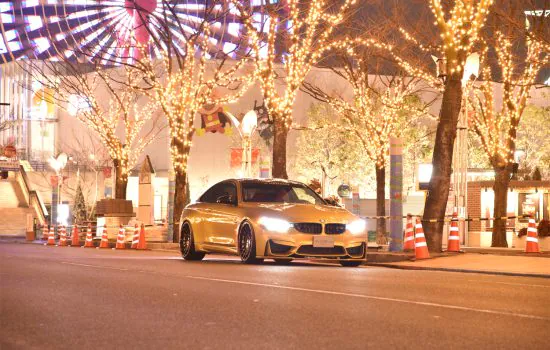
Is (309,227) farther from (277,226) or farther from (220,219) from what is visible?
(220,219)

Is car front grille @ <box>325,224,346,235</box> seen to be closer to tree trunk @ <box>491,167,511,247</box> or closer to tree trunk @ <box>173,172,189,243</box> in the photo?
tree trunk @ <box>491,167,511,247</box>

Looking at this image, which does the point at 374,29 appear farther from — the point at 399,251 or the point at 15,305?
the point at 15,305

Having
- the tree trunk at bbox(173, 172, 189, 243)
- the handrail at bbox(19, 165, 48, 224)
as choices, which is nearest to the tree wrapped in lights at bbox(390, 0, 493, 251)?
the tree trunk at bbox(173, 172, 189, 243)

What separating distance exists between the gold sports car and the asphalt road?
3.52 metres

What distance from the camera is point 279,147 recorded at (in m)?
31.6

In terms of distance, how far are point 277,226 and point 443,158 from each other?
21.3ft

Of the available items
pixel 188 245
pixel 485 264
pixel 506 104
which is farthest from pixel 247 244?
pixel 506 104

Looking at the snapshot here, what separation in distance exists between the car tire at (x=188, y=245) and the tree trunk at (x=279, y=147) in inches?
411

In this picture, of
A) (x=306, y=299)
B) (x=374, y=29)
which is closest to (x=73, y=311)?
(x=306, y=299)

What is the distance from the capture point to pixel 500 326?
26.7ft

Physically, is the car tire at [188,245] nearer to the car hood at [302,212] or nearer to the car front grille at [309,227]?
the car hood at [302,212]

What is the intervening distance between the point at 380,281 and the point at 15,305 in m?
5.27

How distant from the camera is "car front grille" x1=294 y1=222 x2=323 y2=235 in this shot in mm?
18219

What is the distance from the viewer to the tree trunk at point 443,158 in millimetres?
23312
